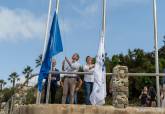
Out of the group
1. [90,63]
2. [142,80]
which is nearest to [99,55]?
[90,63]

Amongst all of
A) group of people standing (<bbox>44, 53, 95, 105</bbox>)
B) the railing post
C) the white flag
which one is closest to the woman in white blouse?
group of people standing (<bbox>44, 53, 95, 105</bbox>)

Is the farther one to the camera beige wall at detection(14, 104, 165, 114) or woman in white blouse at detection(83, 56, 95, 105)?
woman in white blouse at detection(83, 56, 95, 105)

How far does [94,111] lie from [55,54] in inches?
110

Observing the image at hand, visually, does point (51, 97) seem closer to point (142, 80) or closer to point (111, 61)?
point (142, 80)

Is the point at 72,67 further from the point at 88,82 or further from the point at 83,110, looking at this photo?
the point at 83,110

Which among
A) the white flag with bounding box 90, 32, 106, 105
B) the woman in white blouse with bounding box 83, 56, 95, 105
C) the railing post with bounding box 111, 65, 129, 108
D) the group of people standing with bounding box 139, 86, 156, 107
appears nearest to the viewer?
the railing post with bounding box 111, 65, 129, 108

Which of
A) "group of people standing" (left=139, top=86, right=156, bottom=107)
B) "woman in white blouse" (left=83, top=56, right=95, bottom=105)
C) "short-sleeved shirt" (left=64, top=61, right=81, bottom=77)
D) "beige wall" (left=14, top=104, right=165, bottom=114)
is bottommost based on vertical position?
"beige wall" (left=14, top=104, right=165, bottom=114)

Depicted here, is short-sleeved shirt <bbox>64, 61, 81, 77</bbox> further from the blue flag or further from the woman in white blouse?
the blue flag

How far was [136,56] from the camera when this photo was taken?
Result: 55.6 metres

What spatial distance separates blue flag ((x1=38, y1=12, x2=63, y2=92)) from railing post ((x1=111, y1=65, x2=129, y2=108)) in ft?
8.22

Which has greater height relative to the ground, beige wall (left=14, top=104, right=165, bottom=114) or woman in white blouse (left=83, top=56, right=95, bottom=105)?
woman in white blouse (left=83, top=56, right=95, bottom=105)

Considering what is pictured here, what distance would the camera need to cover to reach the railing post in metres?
10.6

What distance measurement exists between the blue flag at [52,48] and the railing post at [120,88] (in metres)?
2.51

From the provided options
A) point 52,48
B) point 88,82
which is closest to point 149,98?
point 88,82
